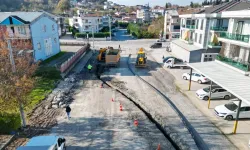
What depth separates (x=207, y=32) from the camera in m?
30.8

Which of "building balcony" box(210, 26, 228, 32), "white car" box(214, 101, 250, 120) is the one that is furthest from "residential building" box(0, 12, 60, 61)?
"building balcony" box(210, 26, 228, 32)

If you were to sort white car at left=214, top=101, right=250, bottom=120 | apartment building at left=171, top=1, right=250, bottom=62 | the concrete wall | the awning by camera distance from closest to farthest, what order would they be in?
the awning → white car at left=214, top=101, right=250, bottom=120 → apartment building at left=171, top=1, right=250, bottom=62 → the concrete wall

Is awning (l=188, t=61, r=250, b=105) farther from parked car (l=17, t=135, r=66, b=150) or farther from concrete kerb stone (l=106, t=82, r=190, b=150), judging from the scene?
parked car (l=17, t=135, r=66, b=150)

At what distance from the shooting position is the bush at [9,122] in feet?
49.8

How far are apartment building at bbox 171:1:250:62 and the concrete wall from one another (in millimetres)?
26012

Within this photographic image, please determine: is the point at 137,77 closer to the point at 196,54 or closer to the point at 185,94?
the point at 185,94

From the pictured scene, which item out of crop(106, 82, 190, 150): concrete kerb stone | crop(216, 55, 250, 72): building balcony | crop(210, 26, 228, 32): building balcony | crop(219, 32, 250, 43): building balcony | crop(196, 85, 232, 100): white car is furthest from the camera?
crop(210, 26, 228, 32): building balcony

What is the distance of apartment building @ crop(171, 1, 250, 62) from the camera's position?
2794 cm

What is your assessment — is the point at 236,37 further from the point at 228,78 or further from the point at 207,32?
the point at 207,32

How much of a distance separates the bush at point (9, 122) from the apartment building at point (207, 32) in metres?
24.6

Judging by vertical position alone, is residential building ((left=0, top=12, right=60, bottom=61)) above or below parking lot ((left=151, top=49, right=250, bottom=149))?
above

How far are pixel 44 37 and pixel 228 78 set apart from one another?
32270 millimetres

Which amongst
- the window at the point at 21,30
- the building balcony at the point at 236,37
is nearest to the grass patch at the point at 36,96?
the window at the point at 21,30

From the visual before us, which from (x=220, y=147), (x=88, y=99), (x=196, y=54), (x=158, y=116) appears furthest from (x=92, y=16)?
(x=220, y=147)
